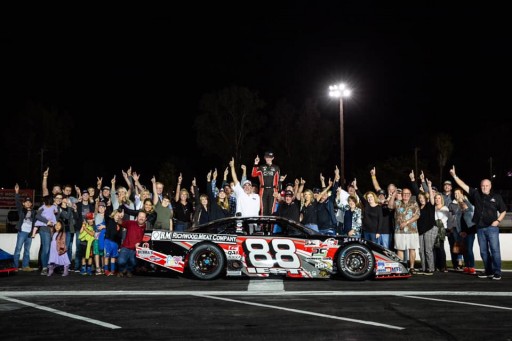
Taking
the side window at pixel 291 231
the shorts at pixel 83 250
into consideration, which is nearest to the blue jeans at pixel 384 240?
the side window at pixel 291 231

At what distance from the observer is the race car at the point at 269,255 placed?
32.9 feet

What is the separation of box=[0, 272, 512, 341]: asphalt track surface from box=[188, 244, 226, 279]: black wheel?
0.24 m

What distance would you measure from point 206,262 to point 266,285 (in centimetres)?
142

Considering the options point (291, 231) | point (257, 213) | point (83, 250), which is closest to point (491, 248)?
point (291, 231)

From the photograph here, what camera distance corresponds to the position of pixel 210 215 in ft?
41.1

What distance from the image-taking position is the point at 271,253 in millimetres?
10188

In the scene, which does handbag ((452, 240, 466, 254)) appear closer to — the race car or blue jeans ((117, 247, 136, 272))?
the race car

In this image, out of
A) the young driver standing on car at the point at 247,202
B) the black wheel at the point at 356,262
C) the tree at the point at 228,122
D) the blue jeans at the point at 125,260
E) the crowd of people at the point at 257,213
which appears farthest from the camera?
the tree at the point at 228,122

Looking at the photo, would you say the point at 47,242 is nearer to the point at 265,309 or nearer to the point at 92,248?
the point at 92,248

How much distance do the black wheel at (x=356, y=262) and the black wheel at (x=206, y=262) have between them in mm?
2234

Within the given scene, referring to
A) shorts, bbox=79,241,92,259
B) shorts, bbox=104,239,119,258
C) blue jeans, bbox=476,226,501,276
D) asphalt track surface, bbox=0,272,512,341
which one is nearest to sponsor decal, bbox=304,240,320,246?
asphalt track surface, bbox=0,272,512,341

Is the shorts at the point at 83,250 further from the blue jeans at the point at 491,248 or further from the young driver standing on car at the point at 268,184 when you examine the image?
the blue jeans at the point at 491,248

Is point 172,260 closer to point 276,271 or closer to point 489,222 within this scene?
point 276,271

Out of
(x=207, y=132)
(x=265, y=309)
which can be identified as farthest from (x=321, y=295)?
(x=207, y=132)
